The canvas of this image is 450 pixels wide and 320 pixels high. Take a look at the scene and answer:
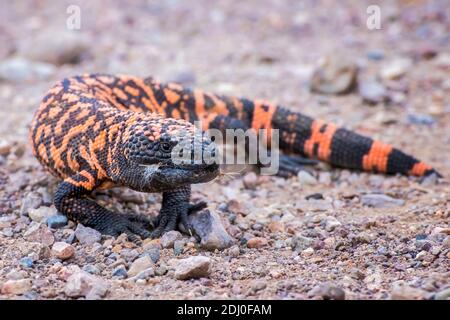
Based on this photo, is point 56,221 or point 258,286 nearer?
point 258,286

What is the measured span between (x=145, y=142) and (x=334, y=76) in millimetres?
2746

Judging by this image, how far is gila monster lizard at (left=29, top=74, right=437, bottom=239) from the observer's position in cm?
272

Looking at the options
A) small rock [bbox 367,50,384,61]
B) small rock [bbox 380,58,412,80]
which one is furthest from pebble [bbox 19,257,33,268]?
small rock [bbox 367,50,384,61]

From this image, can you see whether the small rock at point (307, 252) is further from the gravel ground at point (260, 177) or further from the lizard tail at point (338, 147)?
the lizard tail at point (338, 147)

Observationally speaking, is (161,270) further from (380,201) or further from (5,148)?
(5,148)

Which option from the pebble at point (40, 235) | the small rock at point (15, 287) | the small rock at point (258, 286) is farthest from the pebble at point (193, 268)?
the pebble at point (40, 235)

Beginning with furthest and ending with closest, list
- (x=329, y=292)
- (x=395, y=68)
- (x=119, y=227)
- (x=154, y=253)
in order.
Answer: (x=395, y=68) → (x=119, y=227) → (x=154, y=253) → (x=329, y=292)

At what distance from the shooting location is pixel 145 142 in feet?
8.86

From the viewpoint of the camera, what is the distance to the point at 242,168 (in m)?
3.97

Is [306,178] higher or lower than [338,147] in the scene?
lower

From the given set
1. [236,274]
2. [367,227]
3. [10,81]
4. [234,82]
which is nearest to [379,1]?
[234,82]

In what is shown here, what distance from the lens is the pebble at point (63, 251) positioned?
8.91ft

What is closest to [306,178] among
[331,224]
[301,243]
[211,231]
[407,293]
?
[331,224]

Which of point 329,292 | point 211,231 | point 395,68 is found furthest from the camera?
point 395,68
